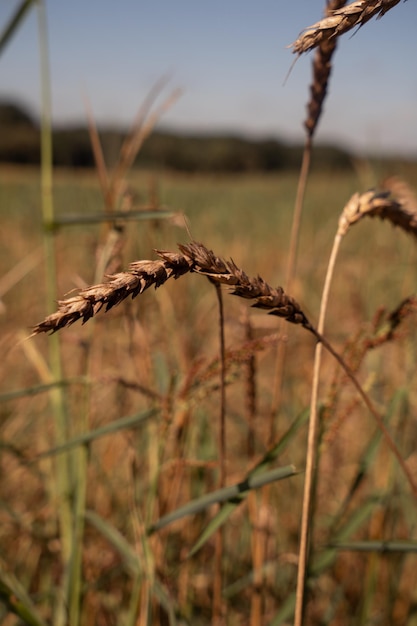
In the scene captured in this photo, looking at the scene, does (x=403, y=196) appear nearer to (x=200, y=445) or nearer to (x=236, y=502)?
(x=236, y=502)

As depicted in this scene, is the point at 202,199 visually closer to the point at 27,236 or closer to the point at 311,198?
the point at 311,198

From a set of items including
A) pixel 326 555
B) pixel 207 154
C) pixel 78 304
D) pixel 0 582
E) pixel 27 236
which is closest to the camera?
pixel 78 304

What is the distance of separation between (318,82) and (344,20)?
0.31 metres

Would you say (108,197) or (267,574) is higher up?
(108,197)

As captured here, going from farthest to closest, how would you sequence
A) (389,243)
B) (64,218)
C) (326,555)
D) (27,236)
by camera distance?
(27,236), (389,243), (64,218), (326,555)

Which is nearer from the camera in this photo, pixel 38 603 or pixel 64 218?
pixel 64 218

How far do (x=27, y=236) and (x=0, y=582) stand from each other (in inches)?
194

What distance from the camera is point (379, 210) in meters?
0.42

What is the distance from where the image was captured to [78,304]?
0.23 meters

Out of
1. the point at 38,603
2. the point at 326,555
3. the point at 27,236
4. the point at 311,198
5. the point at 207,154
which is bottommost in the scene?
the point at 38,603

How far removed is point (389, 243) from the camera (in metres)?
2.10

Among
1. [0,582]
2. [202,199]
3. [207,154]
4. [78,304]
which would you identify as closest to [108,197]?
[0,582]

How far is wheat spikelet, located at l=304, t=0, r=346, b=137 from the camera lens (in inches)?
21.3

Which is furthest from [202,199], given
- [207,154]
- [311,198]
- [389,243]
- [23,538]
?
[207,154]
